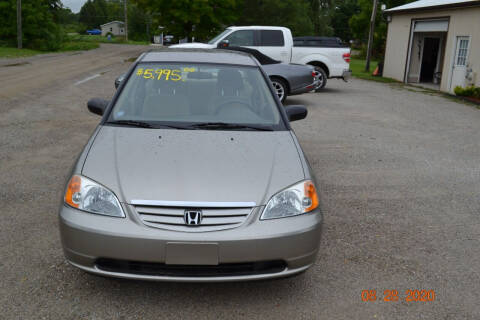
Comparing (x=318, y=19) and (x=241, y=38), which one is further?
(x=318, y=19)

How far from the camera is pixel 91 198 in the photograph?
119 inches

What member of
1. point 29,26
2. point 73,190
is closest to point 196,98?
point 73,190

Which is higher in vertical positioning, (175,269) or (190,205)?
(190,205)

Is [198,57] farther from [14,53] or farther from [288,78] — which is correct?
[14,53]

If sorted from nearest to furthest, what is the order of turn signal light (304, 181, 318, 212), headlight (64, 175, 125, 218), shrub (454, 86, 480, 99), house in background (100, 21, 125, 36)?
headlight (64, 175, 125, 218), turn signal light (304, 181, 318, 212), shrub (454, 86, 480, 99), house in background (100, 21, 125, 36)

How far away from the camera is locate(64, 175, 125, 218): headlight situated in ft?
9.68

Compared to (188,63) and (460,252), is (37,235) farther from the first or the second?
(460,252)

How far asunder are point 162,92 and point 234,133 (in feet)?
3.10

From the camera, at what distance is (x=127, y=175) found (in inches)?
123

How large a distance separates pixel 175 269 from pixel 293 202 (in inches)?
33.7

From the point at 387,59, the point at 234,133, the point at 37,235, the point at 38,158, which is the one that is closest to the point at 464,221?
the point at 234,133

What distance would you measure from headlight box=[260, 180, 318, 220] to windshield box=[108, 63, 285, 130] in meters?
0.86

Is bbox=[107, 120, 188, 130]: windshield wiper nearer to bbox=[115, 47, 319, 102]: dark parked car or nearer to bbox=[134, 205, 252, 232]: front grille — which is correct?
bbox=[134, 205, 252, 232]: front grille

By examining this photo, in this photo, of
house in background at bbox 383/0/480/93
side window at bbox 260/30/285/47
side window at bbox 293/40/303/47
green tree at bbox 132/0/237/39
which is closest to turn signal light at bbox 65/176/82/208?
side window at bbox 260/30/285/47
